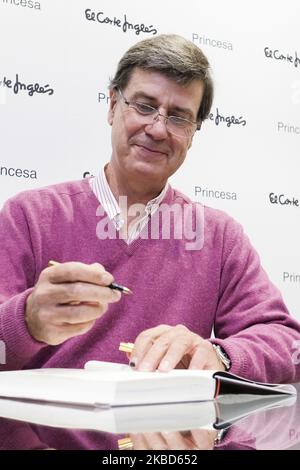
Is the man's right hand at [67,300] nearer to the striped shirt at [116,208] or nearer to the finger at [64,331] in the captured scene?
the finger at [64,331]

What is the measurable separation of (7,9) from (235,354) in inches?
53.8

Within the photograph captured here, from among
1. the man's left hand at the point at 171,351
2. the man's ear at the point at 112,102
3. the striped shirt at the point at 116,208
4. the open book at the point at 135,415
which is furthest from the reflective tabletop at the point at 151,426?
the man's ear at the point at 112,102

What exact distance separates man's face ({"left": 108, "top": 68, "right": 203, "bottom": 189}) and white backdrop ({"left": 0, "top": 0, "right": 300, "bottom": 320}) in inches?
24.2

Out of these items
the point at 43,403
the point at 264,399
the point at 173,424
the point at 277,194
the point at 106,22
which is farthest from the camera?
the point at 277,194

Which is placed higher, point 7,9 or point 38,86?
point 7,9

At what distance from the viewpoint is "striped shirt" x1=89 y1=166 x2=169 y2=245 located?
4.46 feet

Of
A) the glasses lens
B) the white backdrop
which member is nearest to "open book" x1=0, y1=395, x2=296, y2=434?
the glasses lens

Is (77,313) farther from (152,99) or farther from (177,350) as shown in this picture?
(152,99)

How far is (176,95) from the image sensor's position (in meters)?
1.38

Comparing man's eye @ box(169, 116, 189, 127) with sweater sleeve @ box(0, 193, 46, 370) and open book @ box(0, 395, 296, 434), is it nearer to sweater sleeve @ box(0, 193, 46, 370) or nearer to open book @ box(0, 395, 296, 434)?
sweater sleeve @ box(0, 193, 46, 370)

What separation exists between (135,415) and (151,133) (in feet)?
2.68

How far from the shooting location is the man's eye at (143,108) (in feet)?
4.58
